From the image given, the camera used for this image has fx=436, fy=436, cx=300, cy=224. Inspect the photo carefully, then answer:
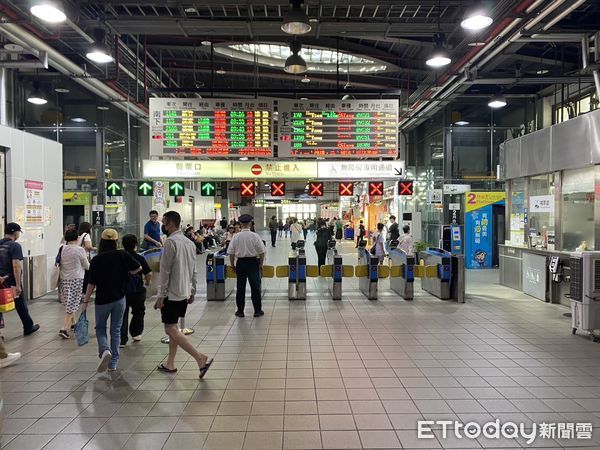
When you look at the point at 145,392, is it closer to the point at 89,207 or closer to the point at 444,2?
the point at 444,2

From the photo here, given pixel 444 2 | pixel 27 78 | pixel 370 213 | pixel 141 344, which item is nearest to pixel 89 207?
pixel 27 78

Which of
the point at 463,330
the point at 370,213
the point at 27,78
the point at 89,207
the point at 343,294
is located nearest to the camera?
the point at 463,330

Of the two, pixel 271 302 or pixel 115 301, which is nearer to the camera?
pixel 115 301

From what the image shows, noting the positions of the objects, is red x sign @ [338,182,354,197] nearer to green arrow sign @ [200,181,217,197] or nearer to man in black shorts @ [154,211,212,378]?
green arrow sign @ [200,181,217,197]

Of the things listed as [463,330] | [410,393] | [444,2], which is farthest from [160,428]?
[444,2]

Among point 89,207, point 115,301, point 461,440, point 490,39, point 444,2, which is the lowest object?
point 461,440

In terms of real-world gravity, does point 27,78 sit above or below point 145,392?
above

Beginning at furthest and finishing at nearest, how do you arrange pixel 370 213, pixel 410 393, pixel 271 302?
pixel 370 213 → pixel 271 302 → pixel 410 393

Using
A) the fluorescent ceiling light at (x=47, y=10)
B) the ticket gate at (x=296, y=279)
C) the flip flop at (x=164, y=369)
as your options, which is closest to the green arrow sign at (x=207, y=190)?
the ticket gate at (x=296, y=279)

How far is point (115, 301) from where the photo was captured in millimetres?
4777

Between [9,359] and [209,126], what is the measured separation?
517 centimetres

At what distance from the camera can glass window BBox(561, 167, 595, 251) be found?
8.58 metres

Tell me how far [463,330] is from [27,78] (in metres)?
13.9

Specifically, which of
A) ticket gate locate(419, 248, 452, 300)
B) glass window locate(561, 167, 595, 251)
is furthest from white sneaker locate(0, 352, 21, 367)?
glass window locate(561, 167, 595, 251)
